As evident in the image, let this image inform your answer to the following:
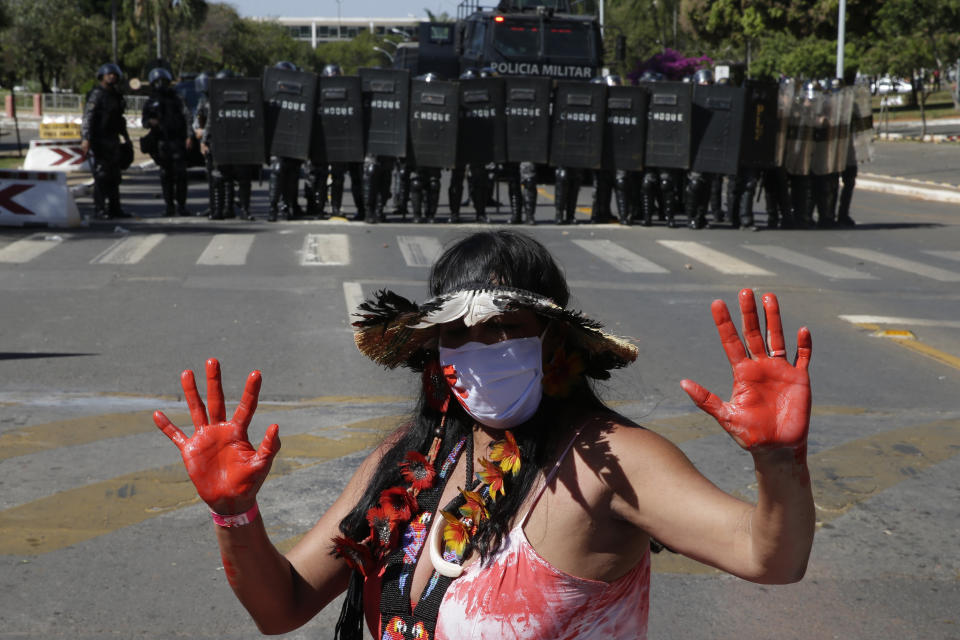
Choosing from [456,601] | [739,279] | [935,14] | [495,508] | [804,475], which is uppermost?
[935,14]

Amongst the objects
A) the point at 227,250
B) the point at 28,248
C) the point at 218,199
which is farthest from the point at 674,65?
the point at 28,248

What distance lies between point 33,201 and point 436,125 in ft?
18.8

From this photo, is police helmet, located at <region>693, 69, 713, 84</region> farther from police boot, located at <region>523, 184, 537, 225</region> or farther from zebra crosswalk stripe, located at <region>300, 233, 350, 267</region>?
zebra crosswalk stripe, located at <region>300, 233, 350, 267</region>

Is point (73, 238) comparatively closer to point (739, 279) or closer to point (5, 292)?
point (5, 292)

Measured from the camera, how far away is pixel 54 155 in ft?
79.3

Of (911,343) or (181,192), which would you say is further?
(181,192)

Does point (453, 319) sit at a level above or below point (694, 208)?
above

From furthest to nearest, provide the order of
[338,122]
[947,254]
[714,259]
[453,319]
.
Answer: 1. [338,122]
2. [947,254]
3. [714,259]
4. [453,319]

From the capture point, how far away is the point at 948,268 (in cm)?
1393

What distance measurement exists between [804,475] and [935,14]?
154 ft

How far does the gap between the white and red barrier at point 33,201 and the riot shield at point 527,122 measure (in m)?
6.37

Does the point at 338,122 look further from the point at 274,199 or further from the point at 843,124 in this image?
the point at 843,124

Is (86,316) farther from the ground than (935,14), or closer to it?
closer to it

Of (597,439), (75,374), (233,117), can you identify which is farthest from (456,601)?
(233,117)
